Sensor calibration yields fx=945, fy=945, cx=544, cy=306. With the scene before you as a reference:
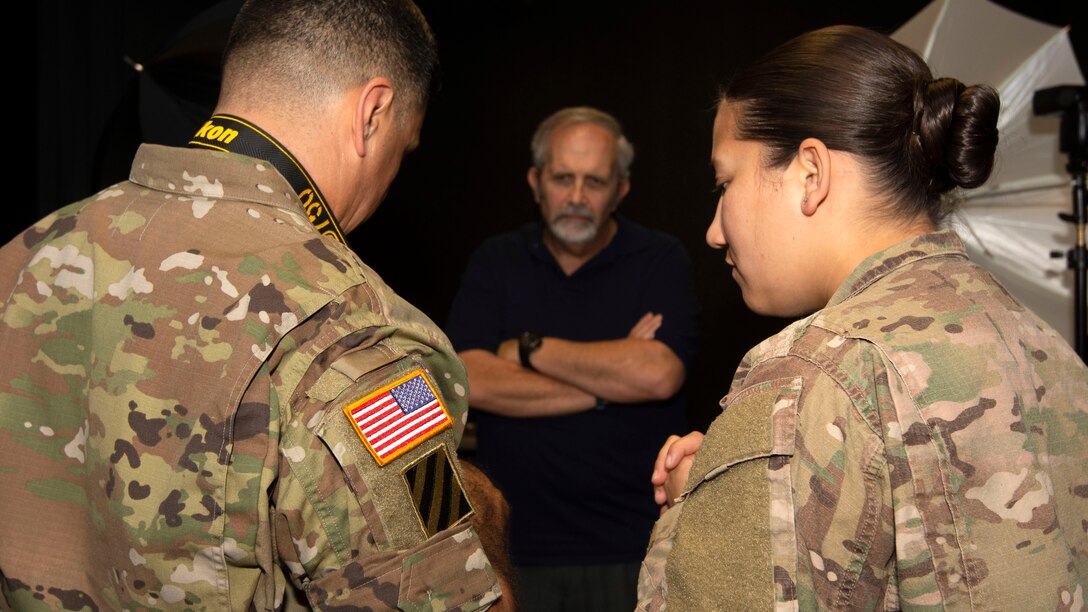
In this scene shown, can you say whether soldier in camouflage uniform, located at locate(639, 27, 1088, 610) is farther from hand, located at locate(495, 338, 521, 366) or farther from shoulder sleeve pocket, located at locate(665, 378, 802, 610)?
hand, located at locate(495, 338, 521, 366)

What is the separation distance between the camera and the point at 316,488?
39.7 inches

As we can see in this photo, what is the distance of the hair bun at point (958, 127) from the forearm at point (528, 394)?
1.50 m

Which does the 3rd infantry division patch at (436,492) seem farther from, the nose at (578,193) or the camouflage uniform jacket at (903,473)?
the nose at (578,193)

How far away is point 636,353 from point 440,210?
6.99 ft

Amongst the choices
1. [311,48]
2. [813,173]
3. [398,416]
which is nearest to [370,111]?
[311,48]

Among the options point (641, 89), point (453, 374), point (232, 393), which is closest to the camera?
point (232, 393)

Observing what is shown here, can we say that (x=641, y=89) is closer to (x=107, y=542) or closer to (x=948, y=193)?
(x=948, y=193)

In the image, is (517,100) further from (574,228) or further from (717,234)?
(717,234)

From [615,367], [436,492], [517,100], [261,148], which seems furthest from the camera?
[517,100]

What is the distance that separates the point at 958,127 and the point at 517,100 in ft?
10.8

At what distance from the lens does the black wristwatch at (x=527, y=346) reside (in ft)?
8.36

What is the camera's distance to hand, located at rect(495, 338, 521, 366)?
259cm

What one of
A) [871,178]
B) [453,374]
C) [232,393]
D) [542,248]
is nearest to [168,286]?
[232,393]

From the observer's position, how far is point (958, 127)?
43.5 inches
